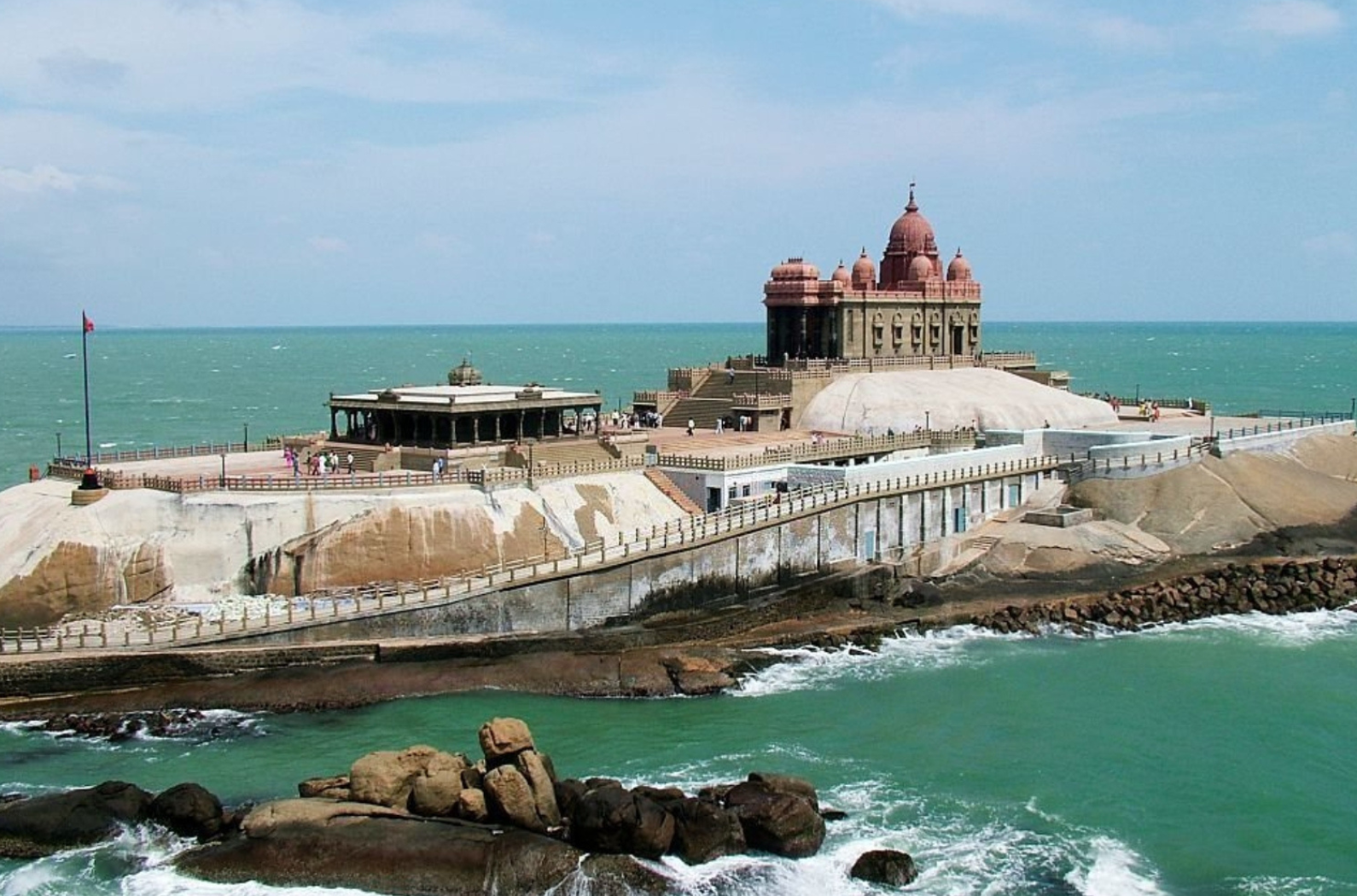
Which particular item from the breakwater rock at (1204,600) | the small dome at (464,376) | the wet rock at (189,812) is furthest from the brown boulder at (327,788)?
the small dome at (464,376)

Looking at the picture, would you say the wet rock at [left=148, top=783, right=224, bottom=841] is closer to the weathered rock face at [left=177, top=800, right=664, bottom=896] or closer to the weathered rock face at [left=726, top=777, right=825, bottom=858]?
the weathered rock face at [left=177, top=800, right=664, bottom=896]

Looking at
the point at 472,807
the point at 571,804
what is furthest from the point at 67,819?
the point at 571,804

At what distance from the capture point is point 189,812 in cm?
3372

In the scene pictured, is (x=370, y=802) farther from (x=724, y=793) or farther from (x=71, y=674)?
(x=71, y=674)

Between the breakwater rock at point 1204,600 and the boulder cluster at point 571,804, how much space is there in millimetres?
23334

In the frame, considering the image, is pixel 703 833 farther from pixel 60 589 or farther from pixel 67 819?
pixel 60 589

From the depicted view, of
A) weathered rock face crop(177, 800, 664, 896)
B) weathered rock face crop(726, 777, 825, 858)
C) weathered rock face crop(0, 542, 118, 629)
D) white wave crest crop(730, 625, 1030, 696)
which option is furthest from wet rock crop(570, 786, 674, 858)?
weathered rock face crop(0, 542, 118, 629)

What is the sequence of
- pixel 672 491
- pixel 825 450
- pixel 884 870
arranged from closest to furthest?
pixel 884 870 → pixel 672 491 → pixel 825 450

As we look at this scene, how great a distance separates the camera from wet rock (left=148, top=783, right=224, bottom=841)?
33.7 metres

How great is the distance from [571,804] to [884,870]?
281 inches

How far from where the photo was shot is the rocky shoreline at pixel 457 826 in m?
32.0

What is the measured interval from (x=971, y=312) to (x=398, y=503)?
5009cm

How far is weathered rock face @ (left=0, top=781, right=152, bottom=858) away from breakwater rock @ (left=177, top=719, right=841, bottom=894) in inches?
94.8

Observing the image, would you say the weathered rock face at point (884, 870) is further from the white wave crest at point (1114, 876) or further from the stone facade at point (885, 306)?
the stone facade at point (885, 306)
